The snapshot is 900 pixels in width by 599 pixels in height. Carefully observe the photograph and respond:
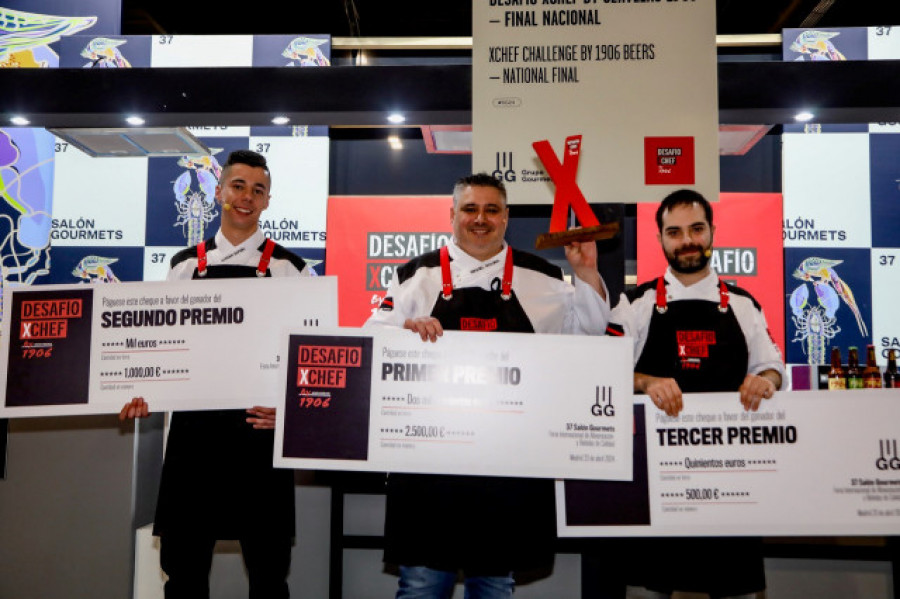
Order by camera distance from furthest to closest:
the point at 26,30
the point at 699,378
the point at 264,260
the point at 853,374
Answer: the point at 26,30
the point at 853,374
the point at 264,260
the point at 699,378

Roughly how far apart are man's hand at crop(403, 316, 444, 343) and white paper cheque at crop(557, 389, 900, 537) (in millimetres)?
587

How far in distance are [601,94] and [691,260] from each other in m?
0.71

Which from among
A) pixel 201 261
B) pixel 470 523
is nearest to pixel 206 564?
pixel 470 523

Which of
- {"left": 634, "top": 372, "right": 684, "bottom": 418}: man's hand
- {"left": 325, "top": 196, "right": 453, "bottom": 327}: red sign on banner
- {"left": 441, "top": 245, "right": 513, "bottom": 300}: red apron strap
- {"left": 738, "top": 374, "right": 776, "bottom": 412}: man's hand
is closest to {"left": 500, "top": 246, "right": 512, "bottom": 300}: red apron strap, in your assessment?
{"left": 441, "top": 245, "right": 513, "bottom": 300}: red apron strap

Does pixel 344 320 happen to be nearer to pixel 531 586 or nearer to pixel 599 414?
pixel 531 586

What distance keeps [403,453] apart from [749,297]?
1.17 metres

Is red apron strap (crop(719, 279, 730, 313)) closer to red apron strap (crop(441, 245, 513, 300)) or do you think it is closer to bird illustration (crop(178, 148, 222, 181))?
red apron strap (crop(441, 245, 513, 300))

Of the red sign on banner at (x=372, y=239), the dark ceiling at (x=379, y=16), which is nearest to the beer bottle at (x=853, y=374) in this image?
the red sign on banner at (x=372, y=239)

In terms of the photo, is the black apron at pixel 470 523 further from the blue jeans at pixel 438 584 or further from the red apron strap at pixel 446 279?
the red apron strap at pixel 446 279

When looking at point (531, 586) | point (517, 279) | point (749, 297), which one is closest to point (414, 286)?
point (517, 279)

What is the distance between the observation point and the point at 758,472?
2.22 m

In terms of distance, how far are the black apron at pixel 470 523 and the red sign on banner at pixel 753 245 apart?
3018 mm

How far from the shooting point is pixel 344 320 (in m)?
4.98

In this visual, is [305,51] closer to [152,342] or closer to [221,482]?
[152,342]
